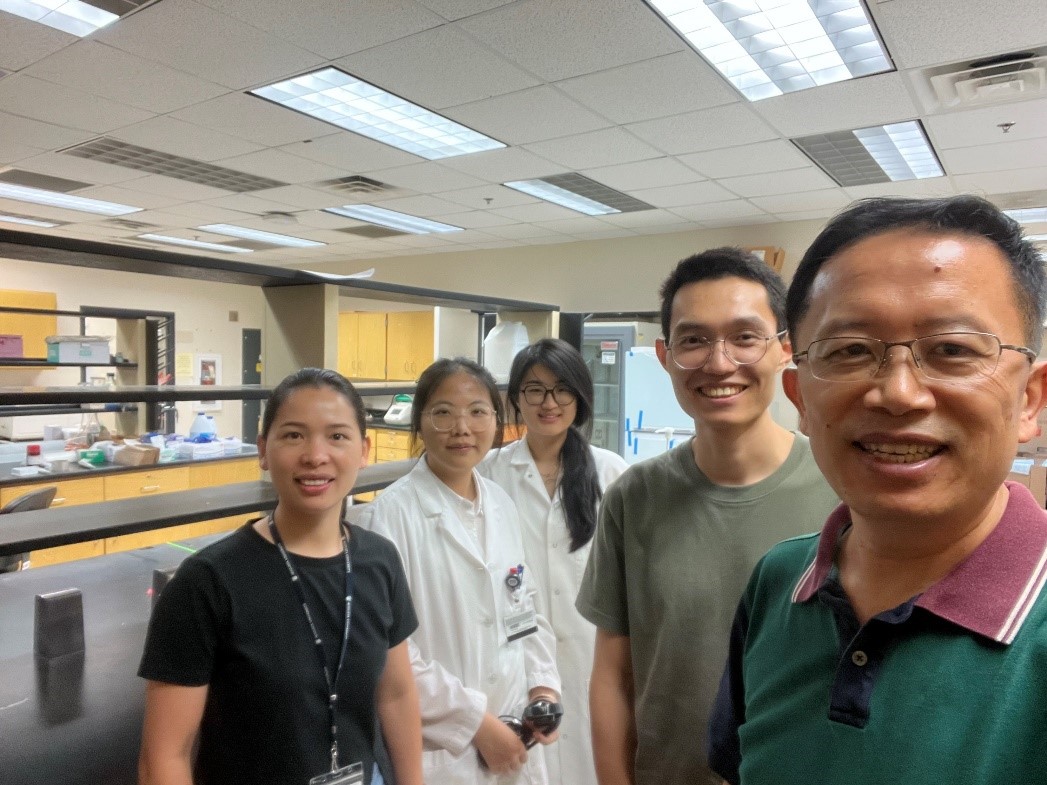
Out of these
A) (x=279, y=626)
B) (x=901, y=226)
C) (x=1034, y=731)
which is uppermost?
(x=901, y=226)

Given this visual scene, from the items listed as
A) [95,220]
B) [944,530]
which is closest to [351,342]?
[95,220]

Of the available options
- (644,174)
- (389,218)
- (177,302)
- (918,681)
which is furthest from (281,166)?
(177,302)

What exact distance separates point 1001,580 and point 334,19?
280 cm

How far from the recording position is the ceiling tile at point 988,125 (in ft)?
10.9

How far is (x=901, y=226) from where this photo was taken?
63 centimetres

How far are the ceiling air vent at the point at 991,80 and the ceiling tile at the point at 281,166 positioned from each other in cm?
355

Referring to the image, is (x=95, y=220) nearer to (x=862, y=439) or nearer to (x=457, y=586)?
(x=457, y=586)

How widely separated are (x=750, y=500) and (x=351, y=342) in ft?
22.3

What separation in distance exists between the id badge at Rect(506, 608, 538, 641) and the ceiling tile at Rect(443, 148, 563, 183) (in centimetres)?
318

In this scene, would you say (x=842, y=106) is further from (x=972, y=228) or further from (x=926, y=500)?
(x=926, y=500)

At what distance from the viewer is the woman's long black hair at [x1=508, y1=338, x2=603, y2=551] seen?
1960 mm

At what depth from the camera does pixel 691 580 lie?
110 centimetres

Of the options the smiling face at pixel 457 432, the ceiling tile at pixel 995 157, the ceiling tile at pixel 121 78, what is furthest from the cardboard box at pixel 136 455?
the ceiling tile at pixel 995 157

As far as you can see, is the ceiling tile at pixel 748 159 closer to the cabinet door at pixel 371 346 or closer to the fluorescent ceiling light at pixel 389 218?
the fluorescent ceiling light at pixel 389 218
